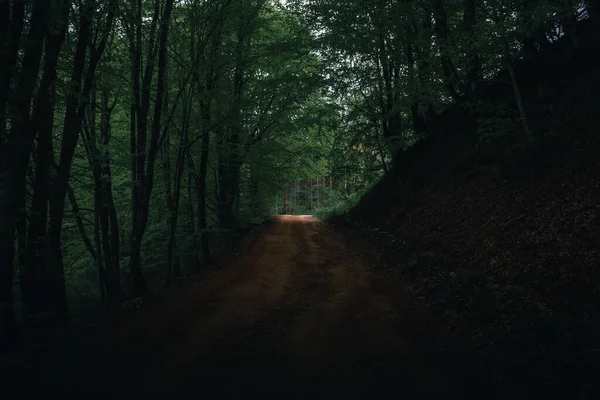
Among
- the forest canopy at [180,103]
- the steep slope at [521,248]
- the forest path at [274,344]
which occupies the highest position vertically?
the forest canopy at [180,103]

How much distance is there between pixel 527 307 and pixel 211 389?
490cm

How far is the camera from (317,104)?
22.7m

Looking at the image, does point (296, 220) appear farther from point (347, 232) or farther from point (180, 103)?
point (180, 103)

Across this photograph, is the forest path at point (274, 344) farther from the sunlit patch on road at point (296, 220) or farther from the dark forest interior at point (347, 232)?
the sunlit patch on road at point (296, 220)

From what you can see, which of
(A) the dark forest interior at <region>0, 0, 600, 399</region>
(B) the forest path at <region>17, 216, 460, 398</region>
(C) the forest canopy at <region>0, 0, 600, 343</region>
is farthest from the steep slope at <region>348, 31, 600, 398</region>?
(C) the forest canopy at <region>0, 0, 600, 343</region>

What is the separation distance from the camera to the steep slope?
486cm

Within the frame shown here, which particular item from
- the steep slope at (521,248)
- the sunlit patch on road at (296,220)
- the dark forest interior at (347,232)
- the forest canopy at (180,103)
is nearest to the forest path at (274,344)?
the dark forest interior at (347,232)

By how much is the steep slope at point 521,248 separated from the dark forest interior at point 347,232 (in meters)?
0.04

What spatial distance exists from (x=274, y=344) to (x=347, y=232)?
12971mm

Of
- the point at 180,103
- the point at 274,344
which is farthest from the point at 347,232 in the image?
the point at 274,344

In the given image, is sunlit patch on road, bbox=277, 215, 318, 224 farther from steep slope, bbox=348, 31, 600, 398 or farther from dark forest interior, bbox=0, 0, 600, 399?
steep slope, bbox=348, 31, 600, 398

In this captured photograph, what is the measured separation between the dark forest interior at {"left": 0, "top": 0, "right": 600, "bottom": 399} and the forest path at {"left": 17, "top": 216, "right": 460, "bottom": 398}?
43 millimetres

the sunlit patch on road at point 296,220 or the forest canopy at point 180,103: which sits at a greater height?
the forest canopy at point 180,103

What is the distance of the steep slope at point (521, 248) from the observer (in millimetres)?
4855
